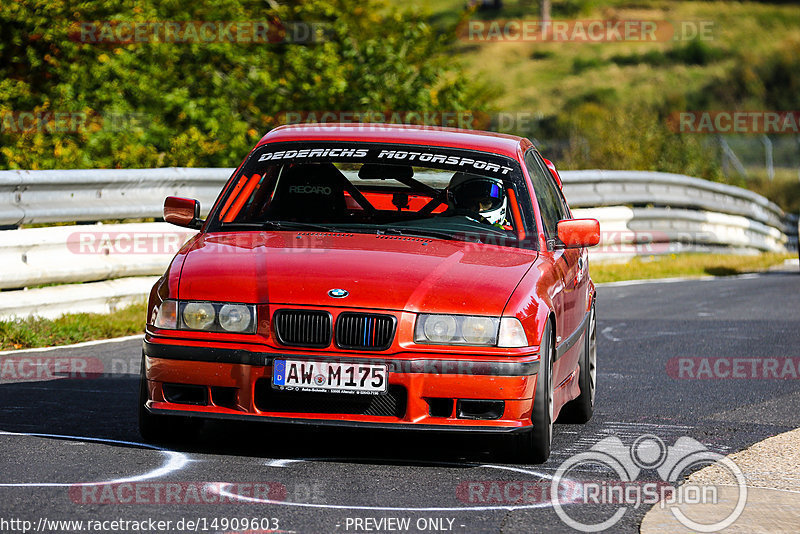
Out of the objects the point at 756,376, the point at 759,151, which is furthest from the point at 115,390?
the point at 759,151

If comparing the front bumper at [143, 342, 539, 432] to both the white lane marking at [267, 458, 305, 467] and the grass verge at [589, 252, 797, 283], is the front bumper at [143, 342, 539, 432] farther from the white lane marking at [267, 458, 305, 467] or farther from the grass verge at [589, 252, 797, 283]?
the grass verge at [589, 252, 797, 283]

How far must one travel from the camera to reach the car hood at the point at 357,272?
583cm

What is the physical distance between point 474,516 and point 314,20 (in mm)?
18660

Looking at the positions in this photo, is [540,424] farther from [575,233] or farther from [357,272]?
[575,233]

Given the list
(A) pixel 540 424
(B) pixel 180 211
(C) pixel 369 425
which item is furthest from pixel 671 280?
(C) pixel 369 425

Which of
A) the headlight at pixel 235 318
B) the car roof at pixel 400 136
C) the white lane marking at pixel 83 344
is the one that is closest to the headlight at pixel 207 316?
the headlight at pixel 235 318

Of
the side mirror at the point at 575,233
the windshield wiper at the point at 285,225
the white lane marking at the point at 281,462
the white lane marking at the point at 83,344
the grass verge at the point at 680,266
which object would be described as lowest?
the grass verge at the point at 680,266

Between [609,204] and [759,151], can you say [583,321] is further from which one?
[759,151]

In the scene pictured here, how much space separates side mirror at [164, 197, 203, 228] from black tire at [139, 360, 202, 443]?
4.20 ft

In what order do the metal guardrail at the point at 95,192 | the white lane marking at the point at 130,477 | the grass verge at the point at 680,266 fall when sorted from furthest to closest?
the grass verge at the point at 680,266 → the metal guardrail at the point at 95,192 → the white lane marking at the point at 130,477

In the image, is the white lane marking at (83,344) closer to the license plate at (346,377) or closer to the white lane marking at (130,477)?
the white lane marking at (130,477)

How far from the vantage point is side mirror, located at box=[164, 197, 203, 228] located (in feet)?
23.7

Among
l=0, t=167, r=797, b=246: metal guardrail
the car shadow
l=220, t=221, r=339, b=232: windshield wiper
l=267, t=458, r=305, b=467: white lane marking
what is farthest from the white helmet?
l=0, t=167, r=797, b=246: metal guardrail

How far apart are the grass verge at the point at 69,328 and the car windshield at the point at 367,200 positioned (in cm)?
309
